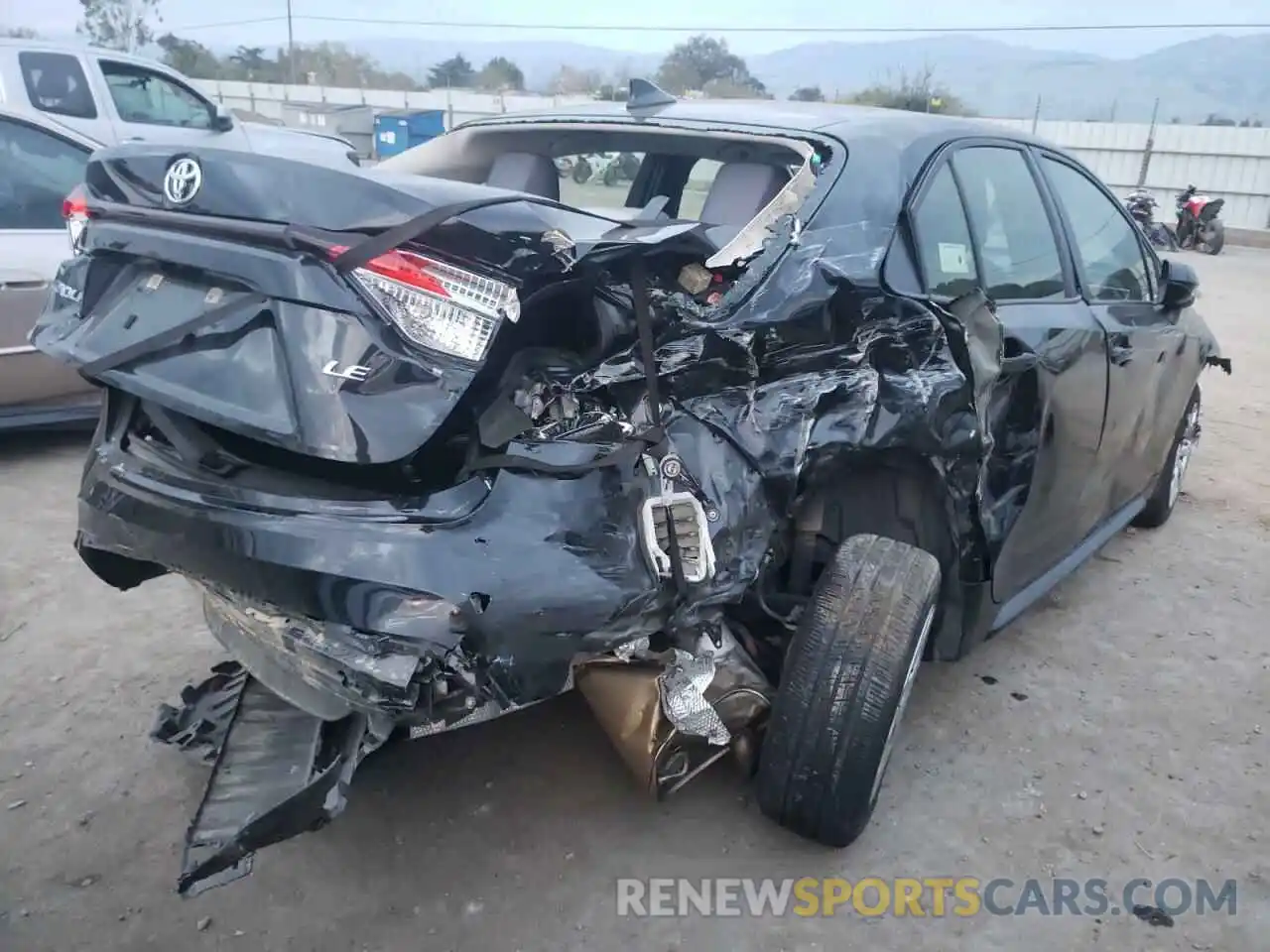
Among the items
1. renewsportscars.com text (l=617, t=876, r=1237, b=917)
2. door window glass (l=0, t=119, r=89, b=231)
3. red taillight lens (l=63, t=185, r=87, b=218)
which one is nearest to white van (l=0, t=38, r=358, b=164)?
door window glass (l=0, t=119, r=89, b=231)

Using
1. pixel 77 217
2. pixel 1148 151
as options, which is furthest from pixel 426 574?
pixel 1148 151

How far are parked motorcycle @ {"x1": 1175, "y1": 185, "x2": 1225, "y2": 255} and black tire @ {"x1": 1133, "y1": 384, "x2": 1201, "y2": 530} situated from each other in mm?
16194

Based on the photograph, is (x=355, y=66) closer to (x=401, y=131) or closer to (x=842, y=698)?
(x=401, y=131)

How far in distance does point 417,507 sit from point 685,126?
1590 millimetres

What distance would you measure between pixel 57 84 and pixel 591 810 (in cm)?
872

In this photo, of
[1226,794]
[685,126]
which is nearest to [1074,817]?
[1226,794]

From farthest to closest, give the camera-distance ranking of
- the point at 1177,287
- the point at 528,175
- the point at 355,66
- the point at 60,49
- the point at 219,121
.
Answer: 1. the point at 355,66
2. the point at 219,121
3. the point at 60,49
4. the point at 1177,287
5. the point at 528,175

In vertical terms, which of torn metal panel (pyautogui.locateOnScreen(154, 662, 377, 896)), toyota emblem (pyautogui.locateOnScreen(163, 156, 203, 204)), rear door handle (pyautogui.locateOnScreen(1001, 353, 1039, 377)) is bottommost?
torn metal panel (pyautogui.locateOnScreen(154, 662, 377, 896))

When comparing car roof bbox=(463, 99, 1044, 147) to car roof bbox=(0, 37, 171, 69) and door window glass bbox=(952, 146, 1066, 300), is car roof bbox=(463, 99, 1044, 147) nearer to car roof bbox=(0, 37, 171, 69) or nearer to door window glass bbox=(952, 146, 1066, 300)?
door window glass bbox=(952, 146, 1066, 300)

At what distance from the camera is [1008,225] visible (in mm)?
3295

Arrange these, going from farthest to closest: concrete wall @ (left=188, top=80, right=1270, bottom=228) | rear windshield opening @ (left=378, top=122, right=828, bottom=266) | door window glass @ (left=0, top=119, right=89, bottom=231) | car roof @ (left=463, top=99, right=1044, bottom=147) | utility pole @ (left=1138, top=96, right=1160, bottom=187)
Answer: utility pole @ (left=1138, top=96, right=1160, bottom=187) < concrete wall @ (left=188, top=80, right=1270, bottom=228) < door window glass @ (left=0, top=119, right=89, bottom=231) < car roof @ (left=463, top=99, right=1044, bottom=147) < rear windshield opening @ (left=378, top=122, right=828, bottom=266)

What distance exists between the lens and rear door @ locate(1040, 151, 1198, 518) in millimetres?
3607

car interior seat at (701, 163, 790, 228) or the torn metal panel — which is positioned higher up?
car interior seat at (701, 163, 790, 228)

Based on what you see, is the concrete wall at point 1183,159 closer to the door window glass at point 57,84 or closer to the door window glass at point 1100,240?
the door window glass at point 57,84
